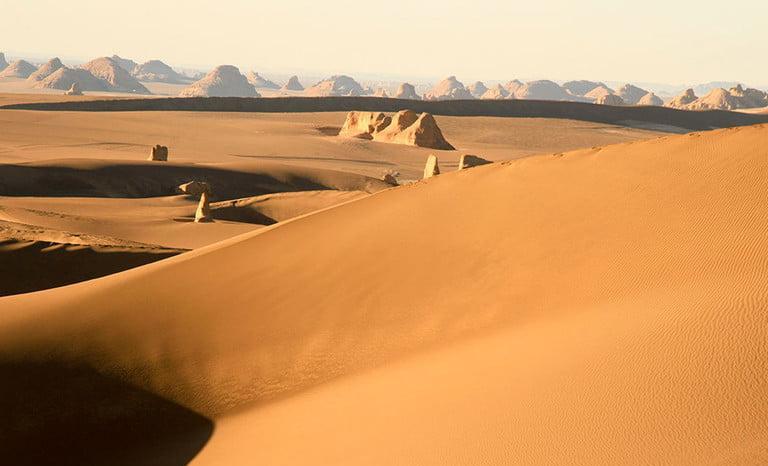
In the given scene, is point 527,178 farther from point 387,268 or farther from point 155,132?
point 155,132

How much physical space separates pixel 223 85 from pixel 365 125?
97894 millimetres

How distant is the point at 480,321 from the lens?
21.3 feet

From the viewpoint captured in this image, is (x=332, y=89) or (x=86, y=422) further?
(x=332, y=89)

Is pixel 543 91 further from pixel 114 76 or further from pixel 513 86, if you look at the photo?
pixel 114 76

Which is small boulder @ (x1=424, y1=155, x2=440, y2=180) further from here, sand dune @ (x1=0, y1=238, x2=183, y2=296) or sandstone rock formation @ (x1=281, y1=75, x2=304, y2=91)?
sandstone rock formation @ (x1=281, y1=75, x2=304, y2=91)

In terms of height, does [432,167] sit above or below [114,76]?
above

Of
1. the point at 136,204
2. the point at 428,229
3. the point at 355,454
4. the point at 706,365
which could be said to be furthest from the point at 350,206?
the point at 136,204

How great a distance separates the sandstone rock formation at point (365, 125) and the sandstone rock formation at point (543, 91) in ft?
413

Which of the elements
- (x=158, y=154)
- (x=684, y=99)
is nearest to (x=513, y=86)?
(x=684, y=99)

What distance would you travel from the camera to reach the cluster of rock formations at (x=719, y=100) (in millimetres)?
103400

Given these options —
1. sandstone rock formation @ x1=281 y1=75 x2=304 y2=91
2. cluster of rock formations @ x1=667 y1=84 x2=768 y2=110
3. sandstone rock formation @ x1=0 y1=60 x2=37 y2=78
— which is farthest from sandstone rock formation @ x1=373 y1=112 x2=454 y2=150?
sandstone rock formation @ x1=281 y1=75 x2=304 y2=91

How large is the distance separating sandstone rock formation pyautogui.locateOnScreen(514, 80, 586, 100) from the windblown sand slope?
174300 millimetres

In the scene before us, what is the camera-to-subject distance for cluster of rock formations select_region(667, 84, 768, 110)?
339 ft

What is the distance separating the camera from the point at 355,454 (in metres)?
5.01
